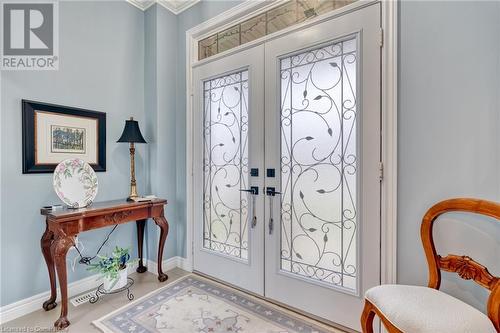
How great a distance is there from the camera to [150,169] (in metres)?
2.75

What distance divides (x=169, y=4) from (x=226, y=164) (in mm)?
1896

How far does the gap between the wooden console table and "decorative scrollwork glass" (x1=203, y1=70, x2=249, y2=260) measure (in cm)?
51

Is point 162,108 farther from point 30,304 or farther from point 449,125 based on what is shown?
point 449,125

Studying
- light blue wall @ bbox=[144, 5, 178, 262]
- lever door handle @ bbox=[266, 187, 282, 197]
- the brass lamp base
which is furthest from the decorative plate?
lever door handle @ bbox=[266, 187, 282, 197]

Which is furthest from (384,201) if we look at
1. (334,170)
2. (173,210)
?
(173,210)

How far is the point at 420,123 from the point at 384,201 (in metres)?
0.52

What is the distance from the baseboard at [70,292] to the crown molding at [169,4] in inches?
110

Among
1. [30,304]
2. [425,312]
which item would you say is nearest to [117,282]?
[30,304]

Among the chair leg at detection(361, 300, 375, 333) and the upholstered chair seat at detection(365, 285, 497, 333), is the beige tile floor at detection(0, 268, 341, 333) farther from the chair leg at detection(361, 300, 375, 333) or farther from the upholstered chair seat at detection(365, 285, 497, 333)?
the upholstered chair seat at detection(365, 285, 497, 333)

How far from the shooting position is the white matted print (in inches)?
80.6

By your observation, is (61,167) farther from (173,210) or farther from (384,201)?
(384,201)

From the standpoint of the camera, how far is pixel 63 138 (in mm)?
2195

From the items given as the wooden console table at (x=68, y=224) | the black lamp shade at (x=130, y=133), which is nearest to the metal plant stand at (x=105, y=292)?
the wooden console table at (x=68, y=224)

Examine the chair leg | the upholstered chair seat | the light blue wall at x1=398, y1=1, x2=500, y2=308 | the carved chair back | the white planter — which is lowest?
the white planter
